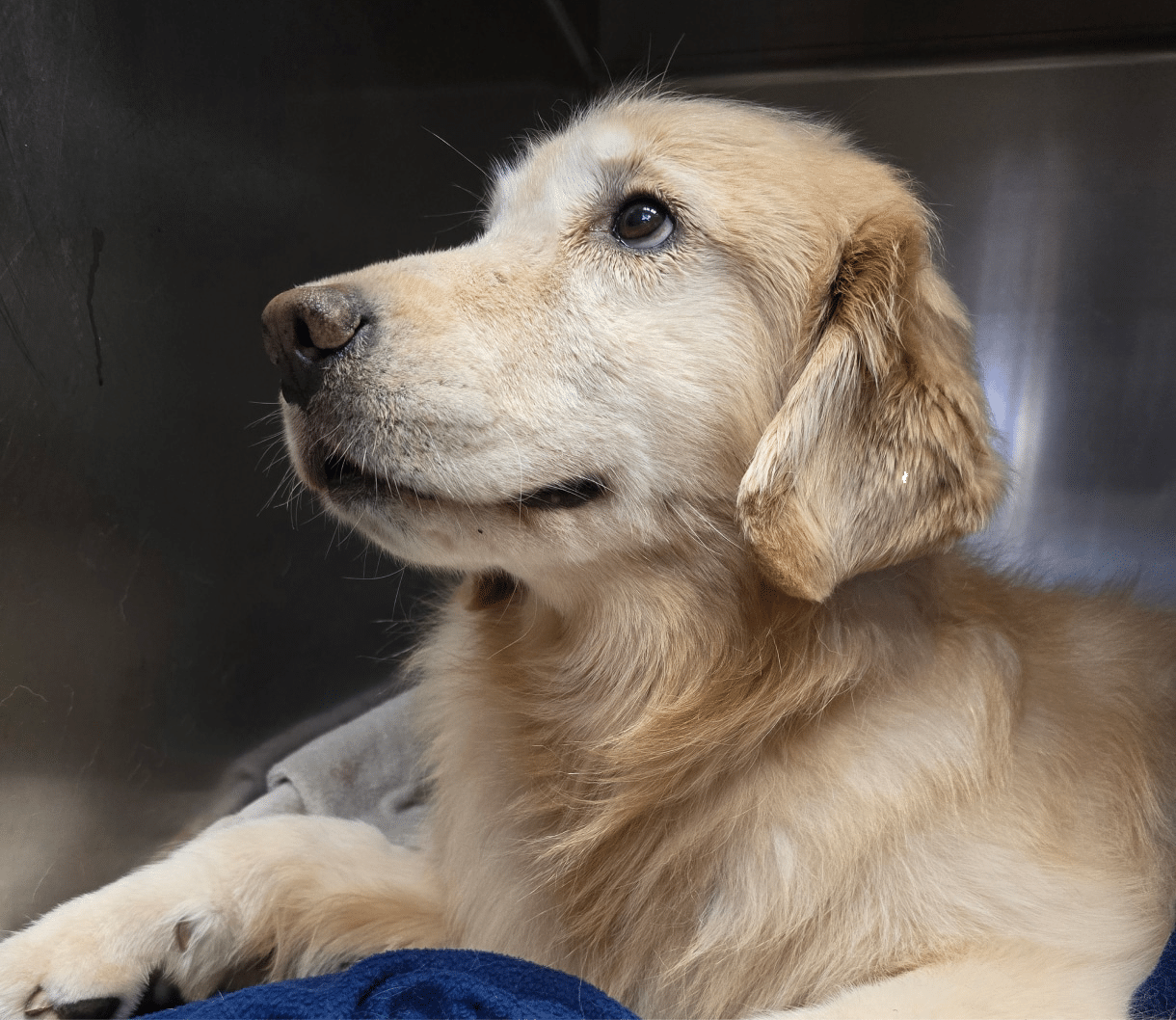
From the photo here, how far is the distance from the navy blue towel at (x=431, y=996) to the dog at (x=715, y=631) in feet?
0.55

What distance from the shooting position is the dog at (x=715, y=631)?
125 cm

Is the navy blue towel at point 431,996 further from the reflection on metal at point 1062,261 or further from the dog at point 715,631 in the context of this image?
the reflection on metal at point 1062,261

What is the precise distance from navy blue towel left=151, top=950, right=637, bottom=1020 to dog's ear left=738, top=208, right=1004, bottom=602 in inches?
22.5

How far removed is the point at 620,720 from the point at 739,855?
0.25 metres

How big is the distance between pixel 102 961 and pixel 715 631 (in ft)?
3.14

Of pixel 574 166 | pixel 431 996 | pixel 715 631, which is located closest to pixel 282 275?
pixel 574 166

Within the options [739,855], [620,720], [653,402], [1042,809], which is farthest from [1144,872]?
[653,402]

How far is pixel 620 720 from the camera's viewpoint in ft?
4.74

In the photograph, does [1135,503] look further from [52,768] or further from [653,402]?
[52,768]

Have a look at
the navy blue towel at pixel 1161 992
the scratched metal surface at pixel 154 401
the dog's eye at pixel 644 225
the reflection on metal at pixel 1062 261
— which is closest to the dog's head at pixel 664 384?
the dog's eye at pixel 644 225

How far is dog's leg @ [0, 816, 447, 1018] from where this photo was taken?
1352 mm

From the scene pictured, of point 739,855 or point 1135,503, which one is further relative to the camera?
point 1135,503

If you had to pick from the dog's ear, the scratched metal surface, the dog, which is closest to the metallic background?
the scratched metal surface

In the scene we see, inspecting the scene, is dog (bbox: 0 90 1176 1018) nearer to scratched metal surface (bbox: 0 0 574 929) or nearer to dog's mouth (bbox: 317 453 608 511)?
dog's mouth (bbox: 317 453 608 511)
